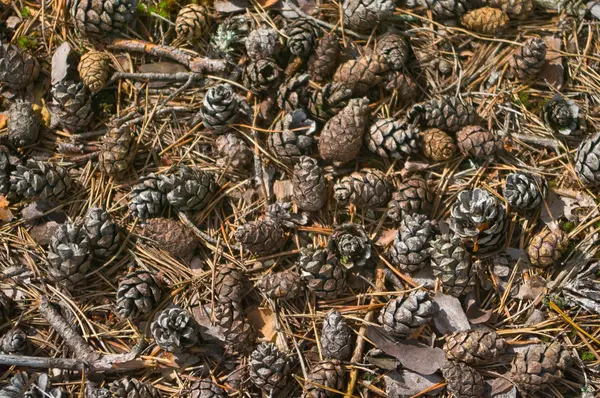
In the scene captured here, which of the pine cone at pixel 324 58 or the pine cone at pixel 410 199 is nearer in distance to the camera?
the pine cone at pixel 410 199

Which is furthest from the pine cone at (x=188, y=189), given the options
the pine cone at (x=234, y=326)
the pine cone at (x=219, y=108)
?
the pine cone at (x=234, y=326)

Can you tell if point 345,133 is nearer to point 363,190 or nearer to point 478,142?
point 363,190

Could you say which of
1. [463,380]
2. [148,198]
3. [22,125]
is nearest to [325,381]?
[463,380]

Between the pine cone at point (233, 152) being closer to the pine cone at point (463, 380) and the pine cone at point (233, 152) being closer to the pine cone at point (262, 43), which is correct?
the pine cone at point (262, 43)

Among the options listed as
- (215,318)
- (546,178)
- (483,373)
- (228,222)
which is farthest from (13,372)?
(546,178)

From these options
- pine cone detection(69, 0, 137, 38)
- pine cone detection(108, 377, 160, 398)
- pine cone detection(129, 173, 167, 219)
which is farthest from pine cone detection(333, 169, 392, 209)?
pine cone detection(69, 0, 137, 38)
